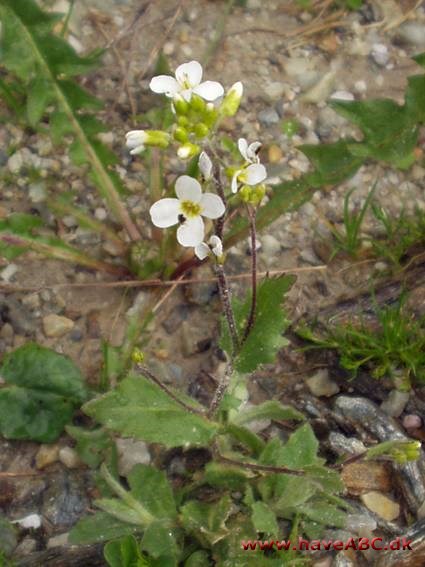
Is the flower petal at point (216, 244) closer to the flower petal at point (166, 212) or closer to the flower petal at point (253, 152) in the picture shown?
the flower petal at point (166, 212)

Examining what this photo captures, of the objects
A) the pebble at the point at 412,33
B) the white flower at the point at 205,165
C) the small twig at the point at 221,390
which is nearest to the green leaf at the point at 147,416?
the small twig at the point at 221,390

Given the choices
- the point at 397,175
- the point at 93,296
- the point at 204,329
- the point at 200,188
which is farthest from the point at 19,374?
the point at 397,175

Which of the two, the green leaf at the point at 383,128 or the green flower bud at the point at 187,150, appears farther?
the green leaf at the point at 383,128

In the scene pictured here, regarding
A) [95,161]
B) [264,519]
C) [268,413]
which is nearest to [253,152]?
[268,413]

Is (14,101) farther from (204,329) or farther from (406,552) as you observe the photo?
(406,552)

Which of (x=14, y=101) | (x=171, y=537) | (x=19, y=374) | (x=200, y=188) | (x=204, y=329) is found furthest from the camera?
(x=14, y=101)

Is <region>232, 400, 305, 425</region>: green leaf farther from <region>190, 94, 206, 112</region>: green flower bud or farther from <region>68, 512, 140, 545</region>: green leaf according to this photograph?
<region>190, 94, 206, 112</region>: green flower bud
